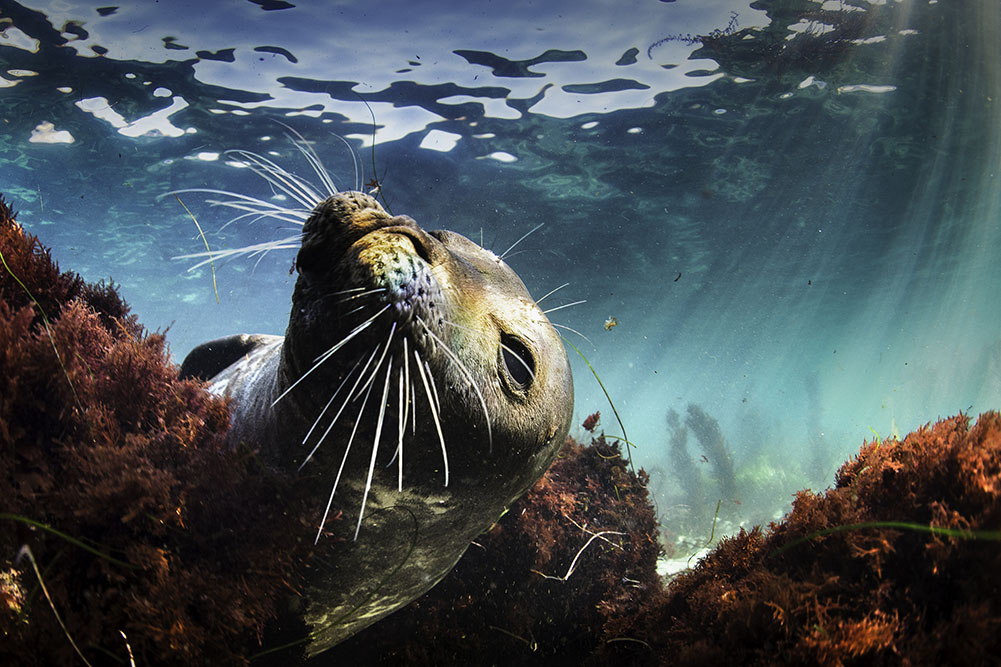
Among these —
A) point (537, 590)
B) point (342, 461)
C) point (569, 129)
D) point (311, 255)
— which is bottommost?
point (537, 590)

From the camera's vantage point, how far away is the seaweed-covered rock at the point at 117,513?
5.32 feet

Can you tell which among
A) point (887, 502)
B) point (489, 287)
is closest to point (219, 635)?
point (489, 287)

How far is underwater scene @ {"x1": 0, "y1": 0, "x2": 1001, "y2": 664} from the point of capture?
32.3ft

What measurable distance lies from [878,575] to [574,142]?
14.1 m

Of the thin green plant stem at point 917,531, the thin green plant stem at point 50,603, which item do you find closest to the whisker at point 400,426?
the thin green plant stem at point 50,603

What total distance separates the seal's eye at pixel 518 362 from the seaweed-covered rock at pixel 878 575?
1.26 meters

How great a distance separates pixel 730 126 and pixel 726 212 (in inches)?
239

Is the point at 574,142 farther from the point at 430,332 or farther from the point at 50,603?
the point at 50,603

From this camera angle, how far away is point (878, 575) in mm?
1763

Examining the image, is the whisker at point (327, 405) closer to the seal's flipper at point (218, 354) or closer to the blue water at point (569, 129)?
the seal's flipper at point (218, 354)

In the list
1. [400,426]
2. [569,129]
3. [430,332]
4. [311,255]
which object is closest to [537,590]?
[400,426]

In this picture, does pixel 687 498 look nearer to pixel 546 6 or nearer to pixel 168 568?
pixel 546 6

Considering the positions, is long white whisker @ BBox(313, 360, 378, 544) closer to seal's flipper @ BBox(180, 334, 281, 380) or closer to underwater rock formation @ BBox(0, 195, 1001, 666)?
underwater rock formation @ BBox(0, 195, 1001, 666)

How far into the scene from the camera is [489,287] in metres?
2.29
